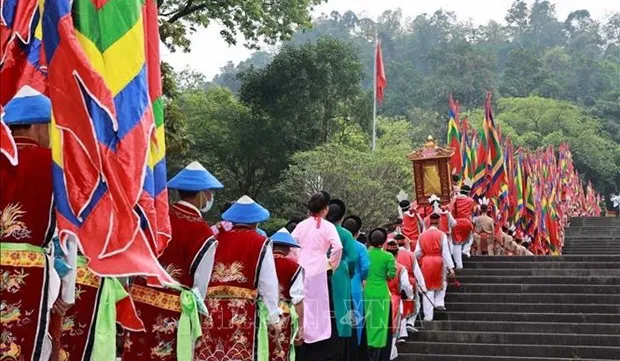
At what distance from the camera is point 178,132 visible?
681 inches

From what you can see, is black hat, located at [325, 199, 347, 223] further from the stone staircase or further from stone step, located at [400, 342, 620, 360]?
stone step, located at [400, 342, 620, 360]

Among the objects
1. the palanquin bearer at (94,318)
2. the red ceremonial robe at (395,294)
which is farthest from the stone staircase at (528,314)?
the palanquin bearer at (94,318)

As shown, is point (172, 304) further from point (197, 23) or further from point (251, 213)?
point (197, 23)

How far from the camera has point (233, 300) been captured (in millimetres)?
6887

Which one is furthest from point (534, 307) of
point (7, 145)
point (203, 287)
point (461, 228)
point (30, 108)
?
point (7, 145)

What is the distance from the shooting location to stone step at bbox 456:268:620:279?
55.2 ft

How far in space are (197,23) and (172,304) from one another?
50.3 feet

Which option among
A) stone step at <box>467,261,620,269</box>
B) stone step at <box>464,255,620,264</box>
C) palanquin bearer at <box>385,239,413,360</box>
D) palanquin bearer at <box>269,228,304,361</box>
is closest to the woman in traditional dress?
palanquin bearer at <box>385,239,413,360</box>

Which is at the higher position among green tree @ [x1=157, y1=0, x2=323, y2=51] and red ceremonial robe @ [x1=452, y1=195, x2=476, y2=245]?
green tree @ [x1=157, y1=0, x2=323, y2=51]

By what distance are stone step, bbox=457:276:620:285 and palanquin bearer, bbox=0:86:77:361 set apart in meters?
12.5

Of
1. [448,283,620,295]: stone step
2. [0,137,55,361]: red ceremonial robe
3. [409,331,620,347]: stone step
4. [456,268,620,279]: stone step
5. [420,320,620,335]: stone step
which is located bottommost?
[409,331,620,347]: stone step

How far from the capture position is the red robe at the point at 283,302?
805 cm

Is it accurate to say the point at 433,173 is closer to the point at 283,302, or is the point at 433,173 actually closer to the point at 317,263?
the point at 317,263

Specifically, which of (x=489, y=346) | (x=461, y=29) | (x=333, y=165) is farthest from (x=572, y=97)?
(x=489, y=346)
